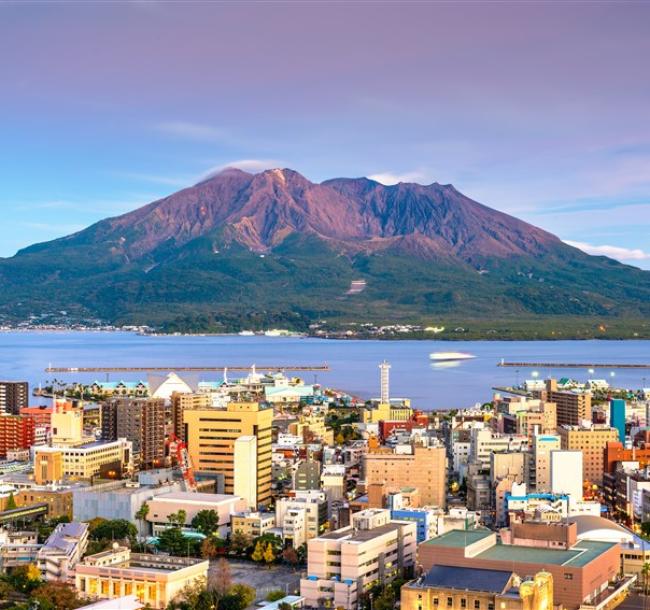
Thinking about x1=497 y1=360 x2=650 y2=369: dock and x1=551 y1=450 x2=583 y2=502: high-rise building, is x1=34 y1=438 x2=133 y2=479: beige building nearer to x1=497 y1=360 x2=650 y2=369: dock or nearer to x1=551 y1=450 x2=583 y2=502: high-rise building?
x1=551 y1=450 x2=583 y2=502: high-rise building

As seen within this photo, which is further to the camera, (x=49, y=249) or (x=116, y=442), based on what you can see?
(x=49, y=249)

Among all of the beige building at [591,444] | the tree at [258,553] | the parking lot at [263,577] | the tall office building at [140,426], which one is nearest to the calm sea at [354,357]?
the tall office building at [140,426]

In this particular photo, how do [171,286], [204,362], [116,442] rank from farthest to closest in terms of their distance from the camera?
[171,286]
[204,362]
[116,442]

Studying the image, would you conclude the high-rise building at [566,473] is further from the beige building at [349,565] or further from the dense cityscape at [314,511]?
the beige building at [349,565]

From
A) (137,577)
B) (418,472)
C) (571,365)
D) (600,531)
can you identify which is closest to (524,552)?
(600,531)

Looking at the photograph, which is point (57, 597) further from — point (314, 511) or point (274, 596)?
point (314, 511)

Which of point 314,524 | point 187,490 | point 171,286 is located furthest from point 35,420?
point 171,286

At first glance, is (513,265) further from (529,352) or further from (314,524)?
(314,524)
